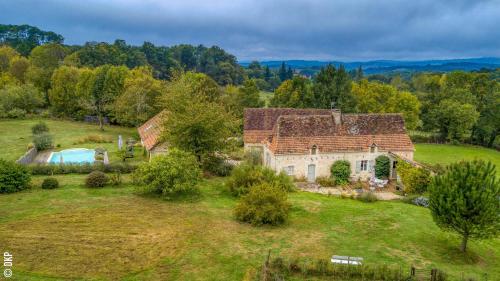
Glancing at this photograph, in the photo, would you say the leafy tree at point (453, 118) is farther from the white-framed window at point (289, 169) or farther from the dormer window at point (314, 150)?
the white-framed window at point (289, 169)

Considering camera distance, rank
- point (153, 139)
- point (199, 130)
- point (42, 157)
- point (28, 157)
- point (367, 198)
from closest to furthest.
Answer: point (367, 198) → point (199, 130) → point (28, 157) → point (153, 139) → point (42, 157)

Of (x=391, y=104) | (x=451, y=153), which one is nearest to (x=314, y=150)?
(x=451, y=153)

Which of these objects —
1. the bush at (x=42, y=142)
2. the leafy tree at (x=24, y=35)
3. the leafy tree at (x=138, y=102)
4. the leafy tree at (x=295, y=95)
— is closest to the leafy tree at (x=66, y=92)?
the leafy tree at (x=138, y=102)

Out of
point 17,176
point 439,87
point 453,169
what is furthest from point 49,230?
point 439,87

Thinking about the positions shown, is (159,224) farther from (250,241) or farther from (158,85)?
(158,85)

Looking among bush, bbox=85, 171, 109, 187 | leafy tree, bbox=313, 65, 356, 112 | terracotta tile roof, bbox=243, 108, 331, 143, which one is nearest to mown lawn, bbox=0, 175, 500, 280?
bush, bbox=85, 171, 109, 187

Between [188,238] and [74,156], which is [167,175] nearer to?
[188,238]

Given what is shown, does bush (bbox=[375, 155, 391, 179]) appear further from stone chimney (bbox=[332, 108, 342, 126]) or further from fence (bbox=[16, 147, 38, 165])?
fence (bbox=[16, 147, 38, 165])
